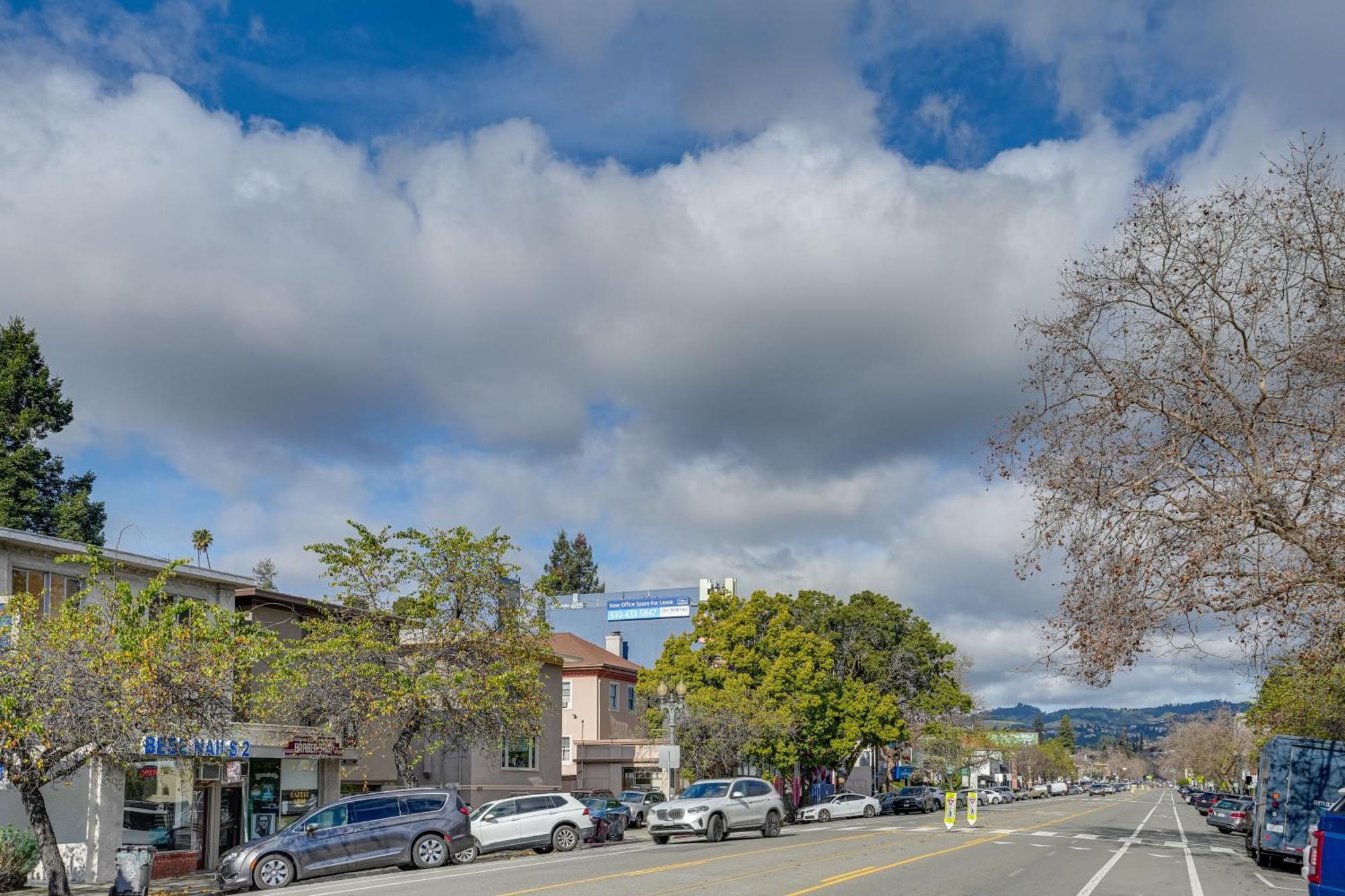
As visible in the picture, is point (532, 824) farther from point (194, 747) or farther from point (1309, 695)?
point (1309, 695)

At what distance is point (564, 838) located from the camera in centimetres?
3022

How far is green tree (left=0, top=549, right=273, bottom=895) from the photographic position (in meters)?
19.8

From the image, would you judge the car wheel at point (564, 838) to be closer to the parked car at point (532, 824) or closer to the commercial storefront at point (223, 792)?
the parked car at point (532, 824)

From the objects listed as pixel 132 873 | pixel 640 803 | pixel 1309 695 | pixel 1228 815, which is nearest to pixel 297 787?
pixel 132 873

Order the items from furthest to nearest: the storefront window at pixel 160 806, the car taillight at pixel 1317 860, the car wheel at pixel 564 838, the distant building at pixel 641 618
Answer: the distant building at pixel 641 618 < the car wheel at pixel 564 838 < the storefront window at pixel 160 806 < the car taillight at pixel 1317 860

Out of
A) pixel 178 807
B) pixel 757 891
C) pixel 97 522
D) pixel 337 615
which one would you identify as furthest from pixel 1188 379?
pixel 97 522

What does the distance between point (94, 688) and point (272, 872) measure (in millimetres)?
5297

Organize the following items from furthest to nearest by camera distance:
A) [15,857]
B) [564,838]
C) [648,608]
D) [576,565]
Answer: [576,565], [648,608], [564,838], [15,857]

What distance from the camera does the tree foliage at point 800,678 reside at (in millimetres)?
52312

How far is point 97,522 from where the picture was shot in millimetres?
57531

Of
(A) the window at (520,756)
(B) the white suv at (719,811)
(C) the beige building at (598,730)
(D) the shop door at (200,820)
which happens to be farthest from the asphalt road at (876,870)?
(C) the beige building at (598,730)

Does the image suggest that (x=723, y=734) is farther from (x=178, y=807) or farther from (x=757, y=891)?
(x=757, y=891)

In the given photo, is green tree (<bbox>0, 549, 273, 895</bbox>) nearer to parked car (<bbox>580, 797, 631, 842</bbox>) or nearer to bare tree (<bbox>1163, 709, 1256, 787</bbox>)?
parked car (<bbox>580, 797, 631, 842</bbox>)

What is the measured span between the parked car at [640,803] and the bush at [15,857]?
2360cm
